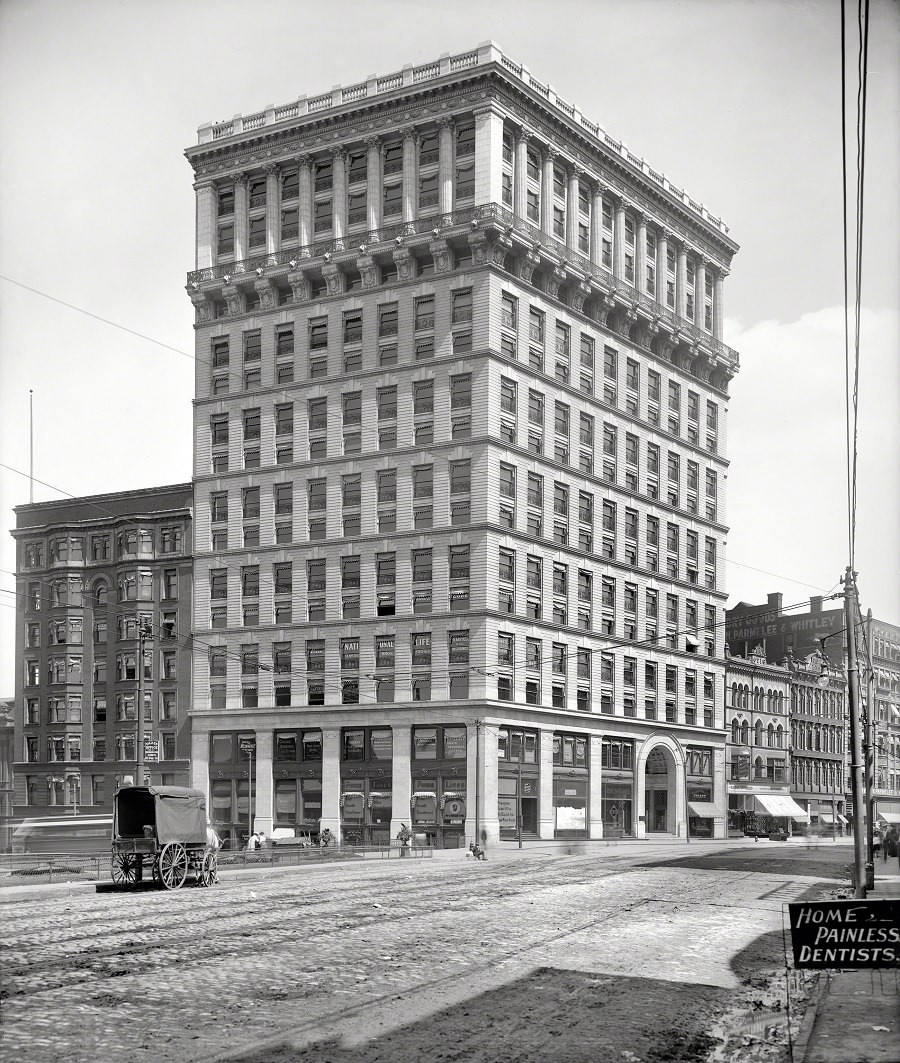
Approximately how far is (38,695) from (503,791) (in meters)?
33.9

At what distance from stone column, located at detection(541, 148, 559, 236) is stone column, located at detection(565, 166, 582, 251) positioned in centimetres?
249

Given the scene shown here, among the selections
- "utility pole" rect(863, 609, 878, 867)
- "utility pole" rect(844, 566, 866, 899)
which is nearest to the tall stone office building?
"utility pole" rect(863, 609, 878, 867)

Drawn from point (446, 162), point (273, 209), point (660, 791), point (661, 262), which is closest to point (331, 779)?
point (660, 791)

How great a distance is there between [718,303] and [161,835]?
78.0m

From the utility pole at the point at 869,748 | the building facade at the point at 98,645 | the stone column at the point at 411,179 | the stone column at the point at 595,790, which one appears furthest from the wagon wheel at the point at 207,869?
the stone column at the point at 411,179

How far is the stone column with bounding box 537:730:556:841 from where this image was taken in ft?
254

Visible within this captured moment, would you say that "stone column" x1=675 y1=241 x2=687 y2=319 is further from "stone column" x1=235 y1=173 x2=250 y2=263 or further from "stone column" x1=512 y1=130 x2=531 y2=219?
"stone column" x1=235 y1=173 x2=250 y2=263

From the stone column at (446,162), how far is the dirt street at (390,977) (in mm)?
53365

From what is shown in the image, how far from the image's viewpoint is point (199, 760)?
83438mm

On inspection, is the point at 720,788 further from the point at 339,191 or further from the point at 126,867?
the point at 126,867

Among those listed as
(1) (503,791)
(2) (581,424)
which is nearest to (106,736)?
(1) (503,791)

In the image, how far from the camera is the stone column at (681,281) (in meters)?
96.6

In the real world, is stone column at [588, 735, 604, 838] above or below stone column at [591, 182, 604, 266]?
below

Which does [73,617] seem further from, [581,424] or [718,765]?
[718,765]
